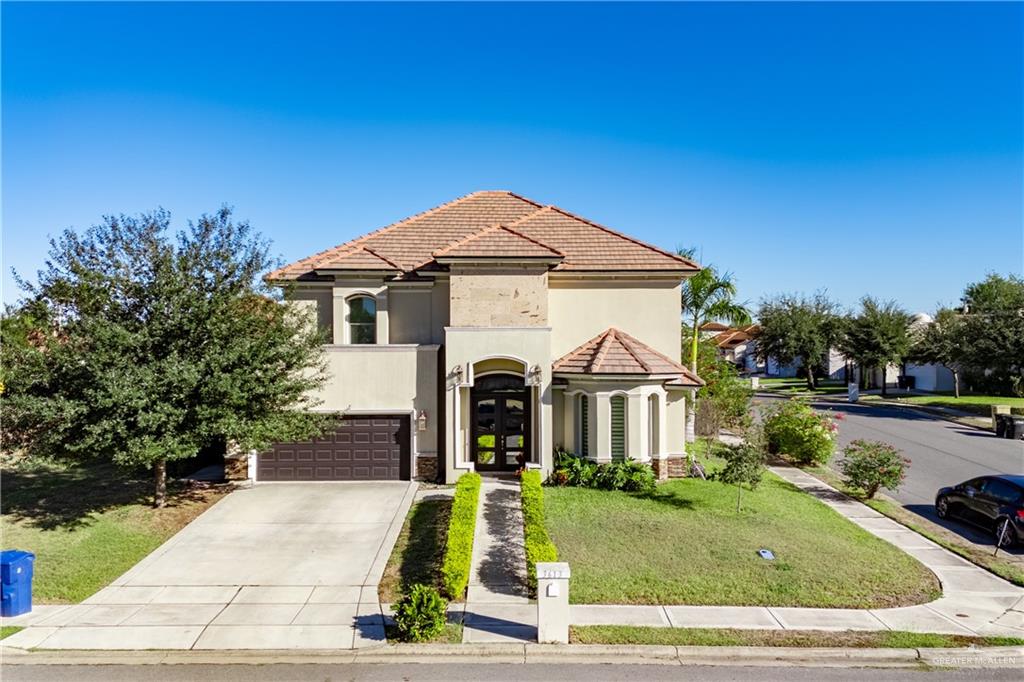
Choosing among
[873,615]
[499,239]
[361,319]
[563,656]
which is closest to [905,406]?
[499,239]

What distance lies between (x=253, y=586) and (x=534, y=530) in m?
5.27

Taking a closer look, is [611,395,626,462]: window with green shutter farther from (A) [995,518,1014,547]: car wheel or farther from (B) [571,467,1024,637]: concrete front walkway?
(A) [995,518,1014,547]: car wheel

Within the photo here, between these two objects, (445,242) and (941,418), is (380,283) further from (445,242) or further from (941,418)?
(941,418)

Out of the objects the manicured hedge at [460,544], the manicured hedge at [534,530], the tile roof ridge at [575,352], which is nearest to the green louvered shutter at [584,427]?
the tile roof ridge at [575,352]

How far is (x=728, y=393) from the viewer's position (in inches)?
1025

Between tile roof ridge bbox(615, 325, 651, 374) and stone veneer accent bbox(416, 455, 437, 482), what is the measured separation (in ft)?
21.5

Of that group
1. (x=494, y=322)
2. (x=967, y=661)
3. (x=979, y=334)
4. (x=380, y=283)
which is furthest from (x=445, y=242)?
(x=979, y=334)

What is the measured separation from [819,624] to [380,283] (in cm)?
1398

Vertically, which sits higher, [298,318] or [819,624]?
[298,318]

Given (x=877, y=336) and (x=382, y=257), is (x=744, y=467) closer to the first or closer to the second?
(x=382, y=257)

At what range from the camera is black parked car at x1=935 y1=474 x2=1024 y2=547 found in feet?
41.7

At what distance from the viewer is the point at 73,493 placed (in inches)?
620

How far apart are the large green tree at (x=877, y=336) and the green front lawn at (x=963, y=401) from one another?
225 cm

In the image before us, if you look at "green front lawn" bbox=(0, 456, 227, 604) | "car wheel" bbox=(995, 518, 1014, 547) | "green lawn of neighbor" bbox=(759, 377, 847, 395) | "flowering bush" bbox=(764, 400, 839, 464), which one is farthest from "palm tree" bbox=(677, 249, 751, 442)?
"green lawn of neighbor" bbox=(759, 377, 847, 395)
